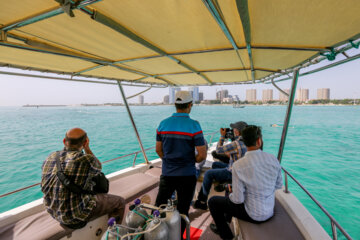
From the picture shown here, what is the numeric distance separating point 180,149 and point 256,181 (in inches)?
35.1

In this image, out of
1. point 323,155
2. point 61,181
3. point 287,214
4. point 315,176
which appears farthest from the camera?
point 323,155

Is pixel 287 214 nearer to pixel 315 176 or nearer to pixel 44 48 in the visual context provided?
pixel 44 48

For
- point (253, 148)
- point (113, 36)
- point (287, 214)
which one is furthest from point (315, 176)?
point (113, 36)

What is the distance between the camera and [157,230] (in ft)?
4.58

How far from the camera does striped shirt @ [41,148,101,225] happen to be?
1.75 metres

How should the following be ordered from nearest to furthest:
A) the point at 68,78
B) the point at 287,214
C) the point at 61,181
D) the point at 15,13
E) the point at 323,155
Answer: the point at 15,13, the point at 61,181, the point at 287,214, the point at 68,78, the point at 323,155

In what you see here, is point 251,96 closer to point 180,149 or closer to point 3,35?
point 180,149

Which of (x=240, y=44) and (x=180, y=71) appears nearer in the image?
(x=240, y=44)

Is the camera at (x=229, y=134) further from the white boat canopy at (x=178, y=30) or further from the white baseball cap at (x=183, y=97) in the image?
the white baseball cap at (x=183, y=97)

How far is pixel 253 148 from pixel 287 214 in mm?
1147

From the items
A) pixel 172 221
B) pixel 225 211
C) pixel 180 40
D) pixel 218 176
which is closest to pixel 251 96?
pixel 218 176

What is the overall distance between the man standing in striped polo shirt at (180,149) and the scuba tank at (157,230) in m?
0.63

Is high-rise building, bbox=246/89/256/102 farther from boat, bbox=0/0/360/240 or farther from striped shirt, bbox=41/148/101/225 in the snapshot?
striped shirt, bbox=41/148/101/225

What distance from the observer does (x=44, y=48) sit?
2.06 m
